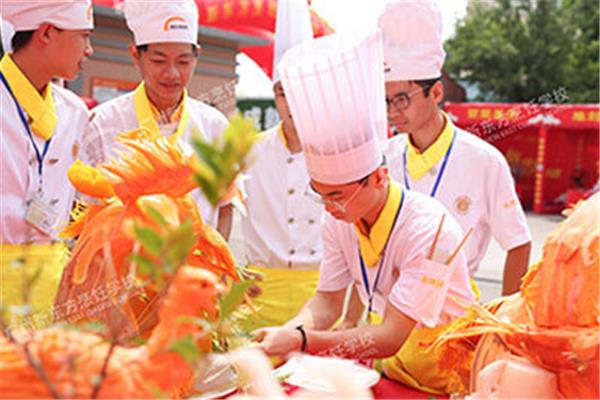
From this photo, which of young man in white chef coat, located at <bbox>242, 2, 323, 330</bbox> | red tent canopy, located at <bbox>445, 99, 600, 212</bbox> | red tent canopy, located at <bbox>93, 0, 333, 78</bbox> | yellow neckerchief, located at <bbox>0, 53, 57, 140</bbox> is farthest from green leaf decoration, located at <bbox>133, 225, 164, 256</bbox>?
red tent canopy, located at <bbox>445, 99, 600, 212</bbox>

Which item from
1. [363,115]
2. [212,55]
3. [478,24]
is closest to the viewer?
[363,115]

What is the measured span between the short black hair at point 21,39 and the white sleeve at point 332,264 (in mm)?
851

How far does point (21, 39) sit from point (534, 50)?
1662 cm

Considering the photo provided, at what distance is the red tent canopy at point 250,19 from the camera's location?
6637 mm

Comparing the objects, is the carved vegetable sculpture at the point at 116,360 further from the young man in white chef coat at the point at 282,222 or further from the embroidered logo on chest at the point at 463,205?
the young man in white chef coat at the point at 282,222

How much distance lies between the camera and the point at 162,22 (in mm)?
2072

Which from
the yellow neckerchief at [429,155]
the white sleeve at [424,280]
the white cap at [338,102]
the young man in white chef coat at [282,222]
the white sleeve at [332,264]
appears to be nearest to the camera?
the white cap at [338,102]

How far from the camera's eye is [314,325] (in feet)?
5.53

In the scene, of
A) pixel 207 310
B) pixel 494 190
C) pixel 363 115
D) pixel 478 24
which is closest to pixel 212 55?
pixel 494 190

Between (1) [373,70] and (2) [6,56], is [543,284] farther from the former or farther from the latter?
(2) [6,56]

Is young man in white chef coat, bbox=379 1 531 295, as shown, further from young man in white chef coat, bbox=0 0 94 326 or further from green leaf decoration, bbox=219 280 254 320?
green leaf decoration, bbox=219 280 254 320

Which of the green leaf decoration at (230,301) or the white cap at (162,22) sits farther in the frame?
the white cap at (162,22)

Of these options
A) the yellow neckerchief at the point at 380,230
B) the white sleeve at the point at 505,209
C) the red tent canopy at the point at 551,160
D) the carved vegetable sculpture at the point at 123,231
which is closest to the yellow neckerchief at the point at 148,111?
the yellow neckerchief at the point at 380,230

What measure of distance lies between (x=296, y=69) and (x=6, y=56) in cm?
100
